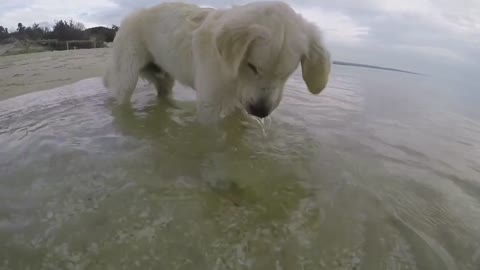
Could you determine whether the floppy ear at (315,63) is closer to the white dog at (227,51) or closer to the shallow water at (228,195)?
the white dog at (227,51)

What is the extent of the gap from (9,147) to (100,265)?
1.81m

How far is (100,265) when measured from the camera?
1.52 meters

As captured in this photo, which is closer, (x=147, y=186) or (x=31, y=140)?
(x=147, y=186)

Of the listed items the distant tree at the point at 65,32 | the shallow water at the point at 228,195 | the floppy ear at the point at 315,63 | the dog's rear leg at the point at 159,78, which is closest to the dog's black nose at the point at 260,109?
the shallow water at the point at 228,195

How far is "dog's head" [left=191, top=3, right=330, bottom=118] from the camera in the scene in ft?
8.50

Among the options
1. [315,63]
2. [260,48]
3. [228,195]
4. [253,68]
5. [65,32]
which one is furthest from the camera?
[65,32]

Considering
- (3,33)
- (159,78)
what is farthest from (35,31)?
(159,78)

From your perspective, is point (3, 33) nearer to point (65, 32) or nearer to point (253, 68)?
point (65, 32)

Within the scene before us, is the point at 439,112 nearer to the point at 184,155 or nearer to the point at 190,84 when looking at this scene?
the point at 190,84

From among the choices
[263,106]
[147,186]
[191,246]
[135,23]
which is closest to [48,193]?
[147,186]

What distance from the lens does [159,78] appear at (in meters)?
4.77

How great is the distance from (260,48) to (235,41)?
194mm

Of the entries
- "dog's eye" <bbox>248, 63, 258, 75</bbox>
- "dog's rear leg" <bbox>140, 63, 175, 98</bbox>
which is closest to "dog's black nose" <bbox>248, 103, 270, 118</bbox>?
"dog's eye" <bbox>248, 63, 258, 75</bbox>

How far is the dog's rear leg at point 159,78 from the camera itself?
4.58 m
